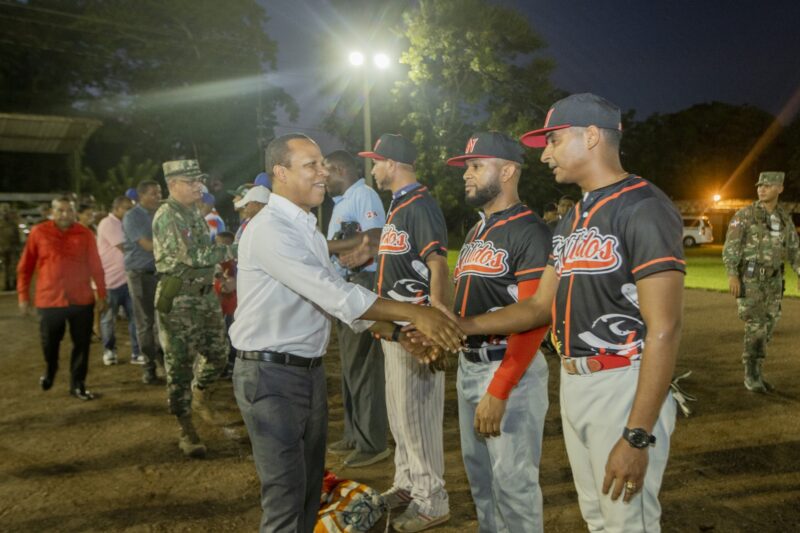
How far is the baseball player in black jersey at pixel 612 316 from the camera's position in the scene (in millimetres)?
2166

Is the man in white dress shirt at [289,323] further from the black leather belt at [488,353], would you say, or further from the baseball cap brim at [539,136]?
the baseball cap brim at [539,136]

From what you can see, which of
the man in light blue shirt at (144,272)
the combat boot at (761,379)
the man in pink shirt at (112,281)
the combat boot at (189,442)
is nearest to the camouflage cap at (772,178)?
the combat boot at (761,379)

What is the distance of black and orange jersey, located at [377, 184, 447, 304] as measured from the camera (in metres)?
4.22

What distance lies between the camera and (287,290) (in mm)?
3043

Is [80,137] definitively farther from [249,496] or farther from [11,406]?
[249,496]

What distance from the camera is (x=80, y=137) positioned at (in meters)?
23.8

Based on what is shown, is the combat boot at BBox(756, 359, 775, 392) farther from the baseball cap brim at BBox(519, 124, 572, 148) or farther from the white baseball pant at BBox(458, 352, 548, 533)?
the baseball cap brim at BBox(519, 124, 572, 148)

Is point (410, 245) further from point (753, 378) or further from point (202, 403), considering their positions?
point (753, 378)

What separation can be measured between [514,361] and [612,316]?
2.45ft

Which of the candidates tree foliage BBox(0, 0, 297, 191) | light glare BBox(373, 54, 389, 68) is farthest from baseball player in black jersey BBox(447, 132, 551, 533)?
tree foliage BBox(0, 0, 297, 191)

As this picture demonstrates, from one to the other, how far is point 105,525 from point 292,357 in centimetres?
246

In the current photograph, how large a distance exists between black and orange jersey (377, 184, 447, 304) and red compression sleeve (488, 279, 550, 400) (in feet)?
4.14

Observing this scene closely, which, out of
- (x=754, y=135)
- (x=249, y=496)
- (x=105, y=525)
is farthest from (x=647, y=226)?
(x=754, y=135)

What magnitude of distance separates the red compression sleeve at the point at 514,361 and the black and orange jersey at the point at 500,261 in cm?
18
